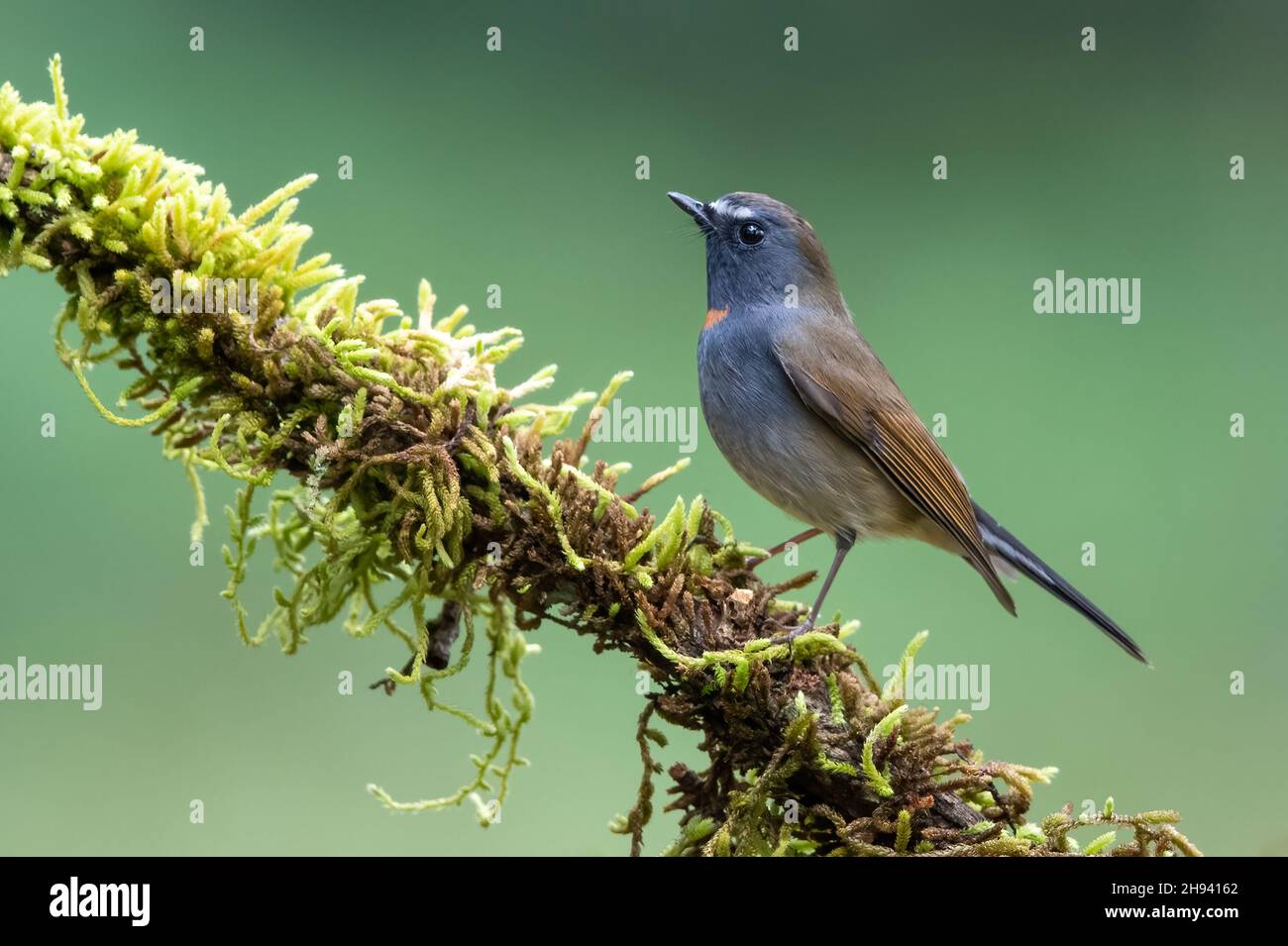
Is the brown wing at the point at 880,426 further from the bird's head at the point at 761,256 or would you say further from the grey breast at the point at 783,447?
the bird's head at the point at 761,256

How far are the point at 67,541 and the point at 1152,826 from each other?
12.7 feet

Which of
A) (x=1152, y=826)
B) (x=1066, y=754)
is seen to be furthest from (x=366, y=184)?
(x=1152, y=826)

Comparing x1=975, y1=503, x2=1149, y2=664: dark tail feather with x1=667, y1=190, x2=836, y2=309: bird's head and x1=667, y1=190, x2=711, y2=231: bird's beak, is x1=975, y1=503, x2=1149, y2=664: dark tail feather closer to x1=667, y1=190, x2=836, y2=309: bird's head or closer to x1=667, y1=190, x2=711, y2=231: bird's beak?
x1=667, y1=190, x2=836, y2=309: bird's head

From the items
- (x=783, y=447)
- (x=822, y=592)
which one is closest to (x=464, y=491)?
(x=822, y=592)

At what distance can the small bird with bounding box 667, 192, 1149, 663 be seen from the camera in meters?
3.37

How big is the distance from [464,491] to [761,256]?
1.50 m

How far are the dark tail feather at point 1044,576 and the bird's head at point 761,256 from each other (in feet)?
2.82

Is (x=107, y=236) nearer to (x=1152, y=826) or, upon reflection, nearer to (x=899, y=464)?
(x=899, y=464)

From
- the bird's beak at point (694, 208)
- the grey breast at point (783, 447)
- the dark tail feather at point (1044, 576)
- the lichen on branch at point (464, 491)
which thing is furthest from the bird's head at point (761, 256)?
the lichen on branch at point (464, 491)

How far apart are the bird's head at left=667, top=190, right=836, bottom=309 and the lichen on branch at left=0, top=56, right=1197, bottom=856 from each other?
3.76 ft

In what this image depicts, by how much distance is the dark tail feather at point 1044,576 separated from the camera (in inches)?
137

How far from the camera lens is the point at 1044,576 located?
3.56m

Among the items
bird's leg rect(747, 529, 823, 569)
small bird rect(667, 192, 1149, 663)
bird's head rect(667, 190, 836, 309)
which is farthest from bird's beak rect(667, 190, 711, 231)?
bird's leg rect(747, 529, 823, 569)

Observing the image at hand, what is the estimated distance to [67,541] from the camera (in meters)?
4.63
